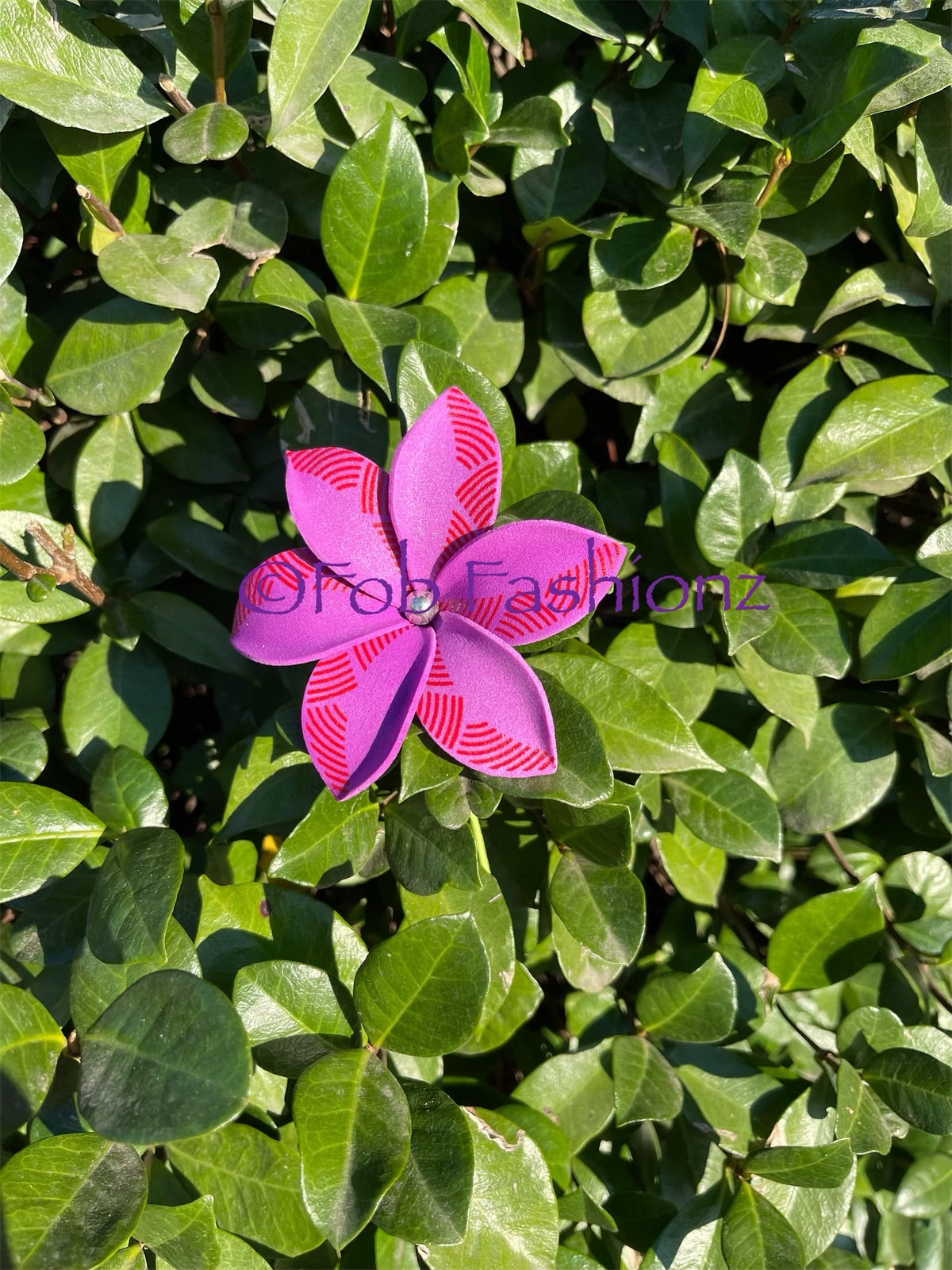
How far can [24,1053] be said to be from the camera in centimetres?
71

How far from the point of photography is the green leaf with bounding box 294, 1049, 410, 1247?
649 mm

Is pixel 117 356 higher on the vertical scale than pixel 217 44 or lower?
lower

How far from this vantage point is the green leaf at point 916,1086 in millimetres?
826

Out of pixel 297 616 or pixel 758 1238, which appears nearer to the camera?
pixel 297 616

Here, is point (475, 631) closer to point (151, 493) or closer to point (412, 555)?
point (412, 555)

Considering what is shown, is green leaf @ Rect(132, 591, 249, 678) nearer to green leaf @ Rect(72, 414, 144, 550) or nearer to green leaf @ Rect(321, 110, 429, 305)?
green leaf @ Rect(72, 414, 144, 550)

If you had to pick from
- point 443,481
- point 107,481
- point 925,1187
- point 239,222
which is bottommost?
point 925,1187

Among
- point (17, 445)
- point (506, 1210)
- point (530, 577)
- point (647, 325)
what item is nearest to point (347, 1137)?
point (506, 1210)

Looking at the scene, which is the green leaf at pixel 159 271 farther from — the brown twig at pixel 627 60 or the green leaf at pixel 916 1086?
the green leaf at pixel 916 1086

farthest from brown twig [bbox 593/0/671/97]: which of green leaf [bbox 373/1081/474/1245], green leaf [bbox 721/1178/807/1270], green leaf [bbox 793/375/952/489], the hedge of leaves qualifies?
green leaf [bbox 721/1178/807/1270]

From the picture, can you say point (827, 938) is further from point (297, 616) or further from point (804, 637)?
point (297, 616)

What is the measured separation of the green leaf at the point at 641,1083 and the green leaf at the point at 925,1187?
0.30 meters

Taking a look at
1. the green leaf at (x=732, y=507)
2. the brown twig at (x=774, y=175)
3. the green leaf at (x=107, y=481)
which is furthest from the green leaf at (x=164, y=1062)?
the brown twig at (x=774, y=175)

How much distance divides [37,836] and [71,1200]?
10.5 inches
